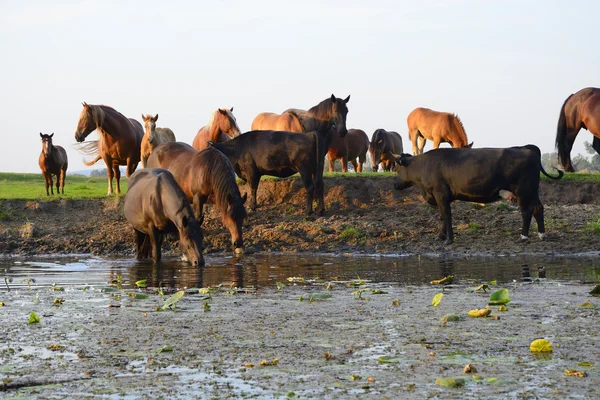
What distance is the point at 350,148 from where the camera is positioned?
32.3 meters

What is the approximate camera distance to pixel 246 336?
7.00 meters

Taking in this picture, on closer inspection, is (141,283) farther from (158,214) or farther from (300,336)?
(300,336)

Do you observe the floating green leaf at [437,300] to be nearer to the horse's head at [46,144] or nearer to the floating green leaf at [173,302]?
the floating green leaf at [173,302]

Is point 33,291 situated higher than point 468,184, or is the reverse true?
point 468,184

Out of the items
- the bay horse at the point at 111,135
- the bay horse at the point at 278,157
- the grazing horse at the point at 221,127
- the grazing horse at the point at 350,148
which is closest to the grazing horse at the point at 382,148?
the grazing horse at the point at 350,148

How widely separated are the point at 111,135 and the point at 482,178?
10.1m

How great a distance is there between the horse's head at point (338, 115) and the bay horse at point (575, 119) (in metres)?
5.61

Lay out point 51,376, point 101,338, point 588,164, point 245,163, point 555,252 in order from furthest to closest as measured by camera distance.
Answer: point 588,164 → point 245,163 → point 555,252 → point 101,338 → point 51,376

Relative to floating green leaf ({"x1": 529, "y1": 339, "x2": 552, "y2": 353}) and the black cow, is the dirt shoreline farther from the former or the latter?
floating green leaf ({"x1": 529, "y1": 339, "x2": 552, "y2": 353})

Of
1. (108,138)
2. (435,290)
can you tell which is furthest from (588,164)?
(435,290)

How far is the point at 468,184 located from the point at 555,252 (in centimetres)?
205

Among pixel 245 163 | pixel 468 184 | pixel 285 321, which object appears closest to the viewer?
pixel 285 321

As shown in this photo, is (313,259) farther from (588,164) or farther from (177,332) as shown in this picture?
(588,164)

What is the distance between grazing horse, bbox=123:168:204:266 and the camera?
1370 centimetres
